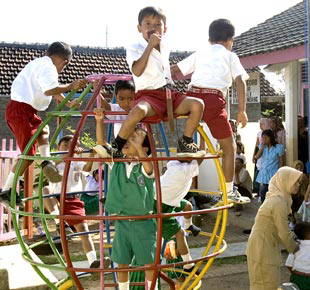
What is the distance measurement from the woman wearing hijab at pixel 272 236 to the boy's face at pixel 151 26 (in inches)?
75.6

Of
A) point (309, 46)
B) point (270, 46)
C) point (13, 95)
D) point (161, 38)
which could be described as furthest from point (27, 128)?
point (270, 46)

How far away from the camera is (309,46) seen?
19.5ft

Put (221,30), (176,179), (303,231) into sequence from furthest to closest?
(303,231), (221,30), (176,179)

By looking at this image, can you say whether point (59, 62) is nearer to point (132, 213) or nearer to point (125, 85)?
point (125, 85)

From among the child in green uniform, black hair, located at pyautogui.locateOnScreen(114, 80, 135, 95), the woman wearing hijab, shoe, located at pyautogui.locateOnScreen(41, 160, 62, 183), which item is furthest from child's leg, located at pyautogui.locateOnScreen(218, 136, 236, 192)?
shoe, located at pyautogui.locateOnScreen(41, 160, 62, 183)

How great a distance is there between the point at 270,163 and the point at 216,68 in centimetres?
517

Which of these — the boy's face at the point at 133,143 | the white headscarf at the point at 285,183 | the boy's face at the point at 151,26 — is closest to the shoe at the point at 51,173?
the boy's face at the point at 133,143

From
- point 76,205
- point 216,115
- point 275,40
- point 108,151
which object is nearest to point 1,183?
point 76,205

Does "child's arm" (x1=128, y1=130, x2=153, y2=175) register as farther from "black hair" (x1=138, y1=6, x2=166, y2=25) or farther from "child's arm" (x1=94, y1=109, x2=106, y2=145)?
"black hair" (x1=138, y1=6, x2=166, y2=25)

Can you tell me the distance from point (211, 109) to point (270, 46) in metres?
5.77

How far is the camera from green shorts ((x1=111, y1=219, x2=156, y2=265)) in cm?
336

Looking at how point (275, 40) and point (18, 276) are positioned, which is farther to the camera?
point (275, 40)

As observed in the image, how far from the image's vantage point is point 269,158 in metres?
9.10

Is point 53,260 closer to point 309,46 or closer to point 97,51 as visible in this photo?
point 309,46
